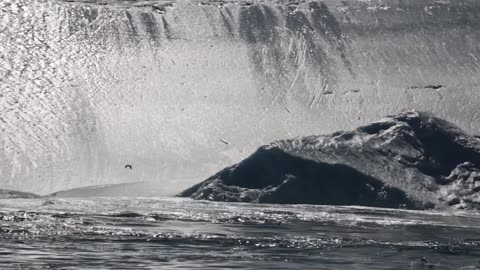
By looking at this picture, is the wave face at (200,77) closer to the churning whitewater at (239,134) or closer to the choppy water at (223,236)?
the churning whitewater at (239,134)

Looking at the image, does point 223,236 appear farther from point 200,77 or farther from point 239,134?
point 200,77

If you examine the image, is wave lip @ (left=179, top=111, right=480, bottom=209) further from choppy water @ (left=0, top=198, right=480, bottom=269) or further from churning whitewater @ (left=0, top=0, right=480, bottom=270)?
choppy water @ (left=0, top=198, right=480, bottom=269)

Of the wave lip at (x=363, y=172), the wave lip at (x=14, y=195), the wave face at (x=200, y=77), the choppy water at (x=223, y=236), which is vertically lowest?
the choppy water at (x=223, y=236)

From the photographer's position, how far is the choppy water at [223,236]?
1997cm

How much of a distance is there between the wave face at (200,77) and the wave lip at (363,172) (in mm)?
2521

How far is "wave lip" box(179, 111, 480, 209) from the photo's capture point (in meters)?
33.0

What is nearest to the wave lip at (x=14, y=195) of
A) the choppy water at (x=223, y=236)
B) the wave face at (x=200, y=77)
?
the wave face at (x=200, y=77)

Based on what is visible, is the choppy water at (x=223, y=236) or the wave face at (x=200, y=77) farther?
the wave face at (x=200, y=77)

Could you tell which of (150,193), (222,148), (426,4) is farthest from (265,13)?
(150,193)

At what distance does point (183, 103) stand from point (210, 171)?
571 centimetres

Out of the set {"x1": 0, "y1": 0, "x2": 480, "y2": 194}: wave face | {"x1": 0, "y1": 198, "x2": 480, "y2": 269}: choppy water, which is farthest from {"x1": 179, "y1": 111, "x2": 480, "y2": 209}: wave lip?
{"x1": 0, "y1": 0, "x2": 480, "y2": 194}: wave face

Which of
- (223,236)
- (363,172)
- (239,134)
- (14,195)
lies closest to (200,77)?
(239,134)

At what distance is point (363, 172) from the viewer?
1313 inches

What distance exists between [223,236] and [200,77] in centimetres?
1881
